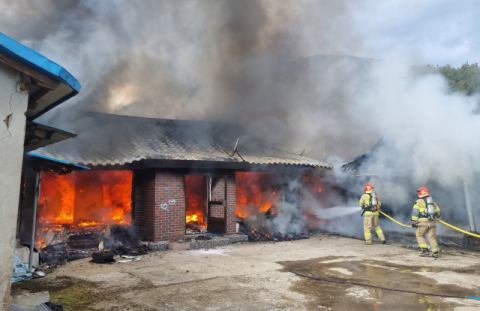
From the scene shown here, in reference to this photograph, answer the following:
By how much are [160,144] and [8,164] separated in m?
7.14

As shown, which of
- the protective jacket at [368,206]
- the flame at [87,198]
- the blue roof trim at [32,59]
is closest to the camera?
the blue roof trim at [32,59]

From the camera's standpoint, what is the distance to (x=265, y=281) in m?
5.38

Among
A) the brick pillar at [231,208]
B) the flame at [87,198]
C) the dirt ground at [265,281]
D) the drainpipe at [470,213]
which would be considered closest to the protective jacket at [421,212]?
the dirt ground at [265,281]

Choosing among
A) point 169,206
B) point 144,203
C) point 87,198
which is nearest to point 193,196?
point 144,203

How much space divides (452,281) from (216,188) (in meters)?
7.15

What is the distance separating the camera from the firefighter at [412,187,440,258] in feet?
24.8

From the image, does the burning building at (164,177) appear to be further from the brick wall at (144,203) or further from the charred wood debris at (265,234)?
the charred wood debris at (265,234)

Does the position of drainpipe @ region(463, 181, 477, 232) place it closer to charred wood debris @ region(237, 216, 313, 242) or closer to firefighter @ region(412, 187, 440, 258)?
firefighter @ region(412, 187, 440, 258)

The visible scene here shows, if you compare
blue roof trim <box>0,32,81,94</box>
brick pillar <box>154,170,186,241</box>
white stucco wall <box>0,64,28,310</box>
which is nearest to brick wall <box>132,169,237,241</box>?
brick pillar <box>154,170,186,241</box>

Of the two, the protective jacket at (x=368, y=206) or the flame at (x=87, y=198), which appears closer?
the protective jacket at (x=368, y=206)

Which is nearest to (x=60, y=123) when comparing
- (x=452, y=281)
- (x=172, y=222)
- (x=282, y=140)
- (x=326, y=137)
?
(x=172, y=222)

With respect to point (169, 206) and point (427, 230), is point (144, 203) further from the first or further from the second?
point (427, 230)

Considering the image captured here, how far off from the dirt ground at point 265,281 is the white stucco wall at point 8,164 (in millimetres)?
1768

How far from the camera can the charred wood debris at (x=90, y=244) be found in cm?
773
